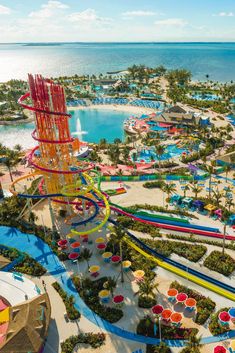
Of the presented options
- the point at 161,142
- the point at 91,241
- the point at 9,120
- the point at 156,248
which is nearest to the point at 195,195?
the point at 156,248

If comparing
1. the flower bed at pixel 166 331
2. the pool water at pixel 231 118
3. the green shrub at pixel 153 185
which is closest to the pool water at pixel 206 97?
the pool water at pixel 231 118

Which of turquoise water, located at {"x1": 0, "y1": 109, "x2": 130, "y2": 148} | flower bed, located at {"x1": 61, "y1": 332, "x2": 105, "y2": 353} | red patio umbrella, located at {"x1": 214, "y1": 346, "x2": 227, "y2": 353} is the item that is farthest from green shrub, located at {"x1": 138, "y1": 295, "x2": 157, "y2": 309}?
turquoise water, located at {"x1": 0, "y1": 109, "x2": 130, "y2": 148}

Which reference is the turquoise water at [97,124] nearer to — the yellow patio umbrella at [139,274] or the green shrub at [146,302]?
the yellow patio umbrella at [139,274]

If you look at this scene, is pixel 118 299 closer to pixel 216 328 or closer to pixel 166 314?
pixel 166 314

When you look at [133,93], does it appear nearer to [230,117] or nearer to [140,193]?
[230,117]

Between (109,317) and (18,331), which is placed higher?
(18,331)

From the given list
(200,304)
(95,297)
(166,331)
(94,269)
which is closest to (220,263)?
(200,304)
